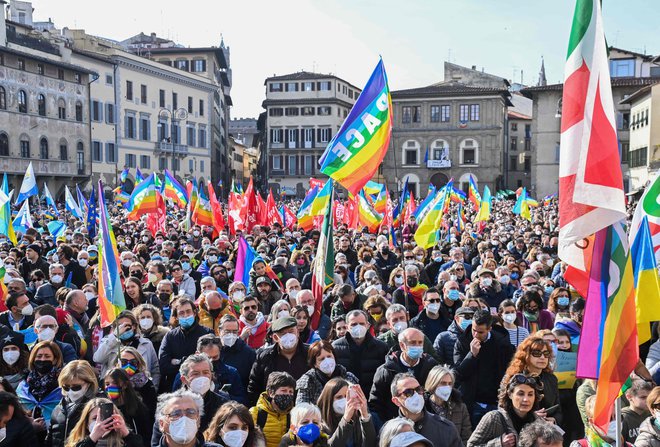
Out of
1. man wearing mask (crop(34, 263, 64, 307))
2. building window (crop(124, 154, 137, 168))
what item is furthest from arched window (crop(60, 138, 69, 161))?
man wearing mask (crop(34, 263, 64, 307))

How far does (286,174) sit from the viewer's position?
77062 mm

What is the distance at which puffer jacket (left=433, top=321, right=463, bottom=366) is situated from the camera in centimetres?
681

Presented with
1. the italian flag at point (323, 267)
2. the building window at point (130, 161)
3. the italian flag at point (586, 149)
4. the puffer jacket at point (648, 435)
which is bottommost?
the puffer jacket at point (648, 435)

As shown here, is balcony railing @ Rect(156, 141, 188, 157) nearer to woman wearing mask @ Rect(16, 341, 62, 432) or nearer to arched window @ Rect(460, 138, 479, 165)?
arched window @ Rect(460, 138, 479, 165)

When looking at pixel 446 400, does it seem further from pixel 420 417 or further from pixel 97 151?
pixel 97 151

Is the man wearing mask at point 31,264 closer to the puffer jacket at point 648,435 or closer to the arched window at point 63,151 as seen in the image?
the puffer jacket at point 648,435

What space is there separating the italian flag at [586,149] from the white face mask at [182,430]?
2.54 meters

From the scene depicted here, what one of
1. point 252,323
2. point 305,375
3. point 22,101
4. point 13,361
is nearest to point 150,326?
point 252,323

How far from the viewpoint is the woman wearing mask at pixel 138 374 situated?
19.5ft

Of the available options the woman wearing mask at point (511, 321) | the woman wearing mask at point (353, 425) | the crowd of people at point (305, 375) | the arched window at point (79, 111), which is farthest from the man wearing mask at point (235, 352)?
the arched window at point (79, 111)

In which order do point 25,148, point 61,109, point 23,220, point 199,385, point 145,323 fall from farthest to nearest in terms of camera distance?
point 61,109 → point 25,148 → point 23,220 → point 145,323 → point 199,385

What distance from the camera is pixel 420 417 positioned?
4914mm

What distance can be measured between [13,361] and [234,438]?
2.73 meters

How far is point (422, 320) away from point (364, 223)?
11557 mm
